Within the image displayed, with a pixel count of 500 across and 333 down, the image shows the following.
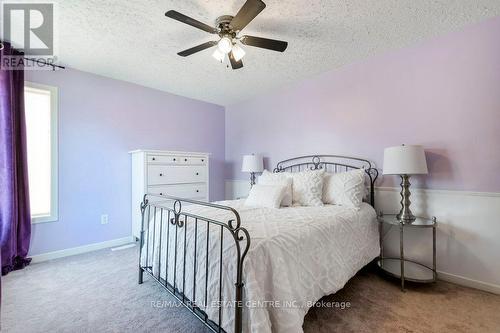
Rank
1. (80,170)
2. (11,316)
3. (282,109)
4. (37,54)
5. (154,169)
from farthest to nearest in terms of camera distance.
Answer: (282,109)
(154,169)
(80,170)
(37,54)
(11,316)

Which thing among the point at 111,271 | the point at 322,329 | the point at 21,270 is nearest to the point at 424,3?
the point at 322,329

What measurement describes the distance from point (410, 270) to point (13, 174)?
4253 millimetres

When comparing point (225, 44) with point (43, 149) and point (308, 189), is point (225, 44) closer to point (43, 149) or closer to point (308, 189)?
point (308, 189)

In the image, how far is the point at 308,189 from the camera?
2.63 metres

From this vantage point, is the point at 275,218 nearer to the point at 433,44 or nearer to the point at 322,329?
the point at 322,329

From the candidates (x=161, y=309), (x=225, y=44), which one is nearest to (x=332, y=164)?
(x=225, y=44)

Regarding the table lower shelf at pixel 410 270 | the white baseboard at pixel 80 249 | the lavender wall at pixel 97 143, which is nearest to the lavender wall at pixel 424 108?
the table lower shelf at pixel 410 270

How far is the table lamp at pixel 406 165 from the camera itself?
2.11 meters

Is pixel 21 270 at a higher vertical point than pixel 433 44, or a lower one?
lower

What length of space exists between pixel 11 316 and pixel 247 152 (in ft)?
11.3

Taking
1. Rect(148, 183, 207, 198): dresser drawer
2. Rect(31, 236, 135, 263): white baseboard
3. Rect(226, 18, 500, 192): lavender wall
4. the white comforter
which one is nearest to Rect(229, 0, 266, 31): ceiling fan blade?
the white comforter

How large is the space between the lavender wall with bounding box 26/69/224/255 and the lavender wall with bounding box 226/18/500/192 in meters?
2.30

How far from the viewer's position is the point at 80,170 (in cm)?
300

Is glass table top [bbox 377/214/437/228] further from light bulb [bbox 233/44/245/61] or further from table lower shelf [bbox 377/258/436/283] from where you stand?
light bulb [bbox 233/44/245/61]
